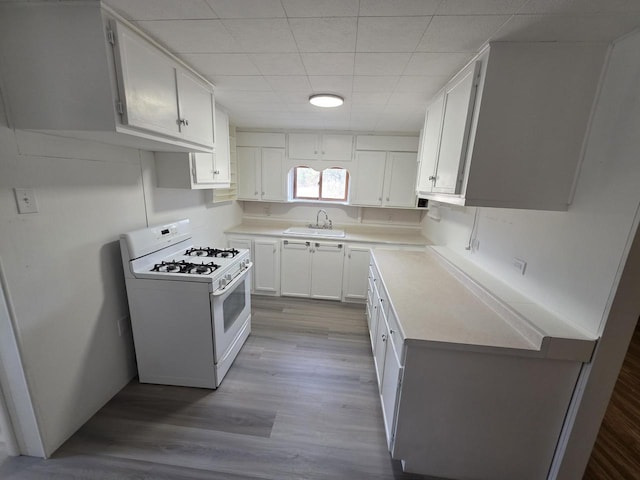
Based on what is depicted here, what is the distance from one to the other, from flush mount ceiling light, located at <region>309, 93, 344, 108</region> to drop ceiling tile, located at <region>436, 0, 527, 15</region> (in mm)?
1125

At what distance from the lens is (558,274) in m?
1.38

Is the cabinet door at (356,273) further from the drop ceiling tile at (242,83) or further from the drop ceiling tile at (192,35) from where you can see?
the drop ceiling tile at (192,35)

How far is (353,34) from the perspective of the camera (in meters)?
1.30

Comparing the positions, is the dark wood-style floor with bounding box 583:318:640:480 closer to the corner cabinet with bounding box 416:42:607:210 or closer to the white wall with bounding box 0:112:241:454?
the corner cabinet with bounding box 416:42:607:210

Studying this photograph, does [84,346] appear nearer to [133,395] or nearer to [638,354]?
[133,395]

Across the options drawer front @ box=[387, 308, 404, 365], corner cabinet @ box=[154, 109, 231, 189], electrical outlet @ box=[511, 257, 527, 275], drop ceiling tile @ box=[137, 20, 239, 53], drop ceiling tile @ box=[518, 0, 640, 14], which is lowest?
drawer front @ box=[387, 308, 404, 365]

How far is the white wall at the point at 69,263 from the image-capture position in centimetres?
132

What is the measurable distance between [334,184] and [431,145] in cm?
201

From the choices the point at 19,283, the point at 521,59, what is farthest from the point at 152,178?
the point at 521,59

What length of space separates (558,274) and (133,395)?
2.89m

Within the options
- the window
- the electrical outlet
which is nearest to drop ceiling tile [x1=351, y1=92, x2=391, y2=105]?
the electrical outlet

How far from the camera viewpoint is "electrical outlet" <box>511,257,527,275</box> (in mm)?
1625

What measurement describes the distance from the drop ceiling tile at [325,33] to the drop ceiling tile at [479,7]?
0.38 meters

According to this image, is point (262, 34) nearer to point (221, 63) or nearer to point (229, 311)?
point (221, 63)
